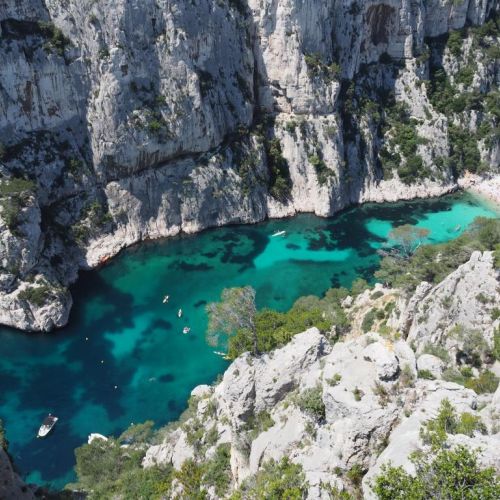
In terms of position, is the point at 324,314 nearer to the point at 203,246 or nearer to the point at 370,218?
the point at 203,246

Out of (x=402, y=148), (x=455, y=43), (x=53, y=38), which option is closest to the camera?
(x=53, y=38)

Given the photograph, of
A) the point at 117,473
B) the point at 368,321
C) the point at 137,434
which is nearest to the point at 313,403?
the point at 368,321

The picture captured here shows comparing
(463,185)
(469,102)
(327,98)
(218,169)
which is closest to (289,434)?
(218,169)

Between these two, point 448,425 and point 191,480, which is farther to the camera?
point 191,480

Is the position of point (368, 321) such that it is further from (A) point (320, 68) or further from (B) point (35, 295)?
(A) point (320, 68)

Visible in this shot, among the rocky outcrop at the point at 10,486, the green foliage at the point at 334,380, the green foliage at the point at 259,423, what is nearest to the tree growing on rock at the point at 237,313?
the green foliage at the point at 259,423

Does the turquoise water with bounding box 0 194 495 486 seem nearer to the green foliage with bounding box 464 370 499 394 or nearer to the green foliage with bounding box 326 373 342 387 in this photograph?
the green foliage with bounding box 326 373 342 387
